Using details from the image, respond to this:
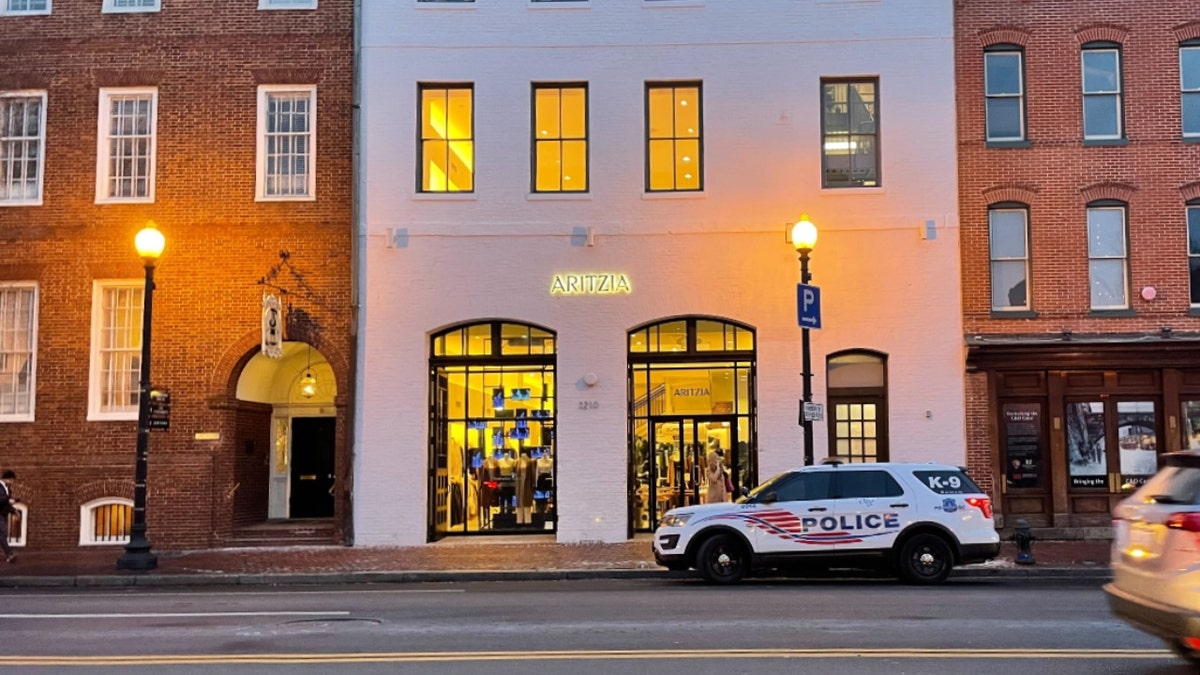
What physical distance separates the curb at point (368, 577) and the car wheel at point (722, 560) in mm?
1127

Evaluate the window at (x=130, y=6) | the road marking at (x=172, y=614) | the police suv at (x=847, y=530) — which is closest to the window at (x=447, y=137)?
the window at (x=130, y=6)

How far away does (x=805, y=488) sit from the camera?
1505cm

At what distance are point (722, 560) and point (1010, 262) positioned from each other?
30.6 feet

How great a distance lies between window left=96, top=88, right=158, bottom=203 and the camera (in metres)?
21.4

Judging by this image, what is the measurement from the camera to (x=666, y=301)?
20797 millimetres

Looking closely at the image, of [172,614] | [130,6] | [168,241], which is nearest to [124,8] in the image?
[130,6]

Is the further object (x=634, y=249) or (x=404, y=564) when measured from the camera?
(x=634, y=249)

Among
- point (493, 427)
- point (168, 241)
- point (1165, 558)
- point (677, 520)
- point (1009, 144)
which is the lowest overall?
point (677, 520)

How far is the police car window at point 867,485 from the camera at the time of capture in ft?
49.2

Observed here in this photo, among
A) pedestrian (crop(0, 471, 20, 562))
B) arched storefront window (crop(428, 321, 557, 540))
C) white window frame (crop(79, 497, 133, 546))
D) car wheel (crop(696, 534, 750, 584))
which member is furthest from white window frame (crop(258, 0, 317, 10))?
car wheel (crop(696, 534, 750, 584))

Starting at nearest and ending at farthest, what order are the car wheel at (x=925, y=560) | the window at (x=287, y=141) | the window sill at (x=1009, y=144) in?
the car wheel at (x=925, y=560)
the window sill at (x=1009, y=144)
the window at (x=287, y=141)

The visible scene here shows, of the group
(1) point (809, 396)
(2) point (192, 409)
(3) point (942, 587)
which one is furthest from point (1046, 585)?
(2) point (192, 409)

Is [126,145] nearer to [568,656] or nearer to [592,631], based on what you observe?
[592,631]

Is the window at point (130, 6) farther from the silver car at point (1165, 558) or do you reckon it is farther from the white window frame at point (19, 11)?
the silver car at point (1165, 558)
